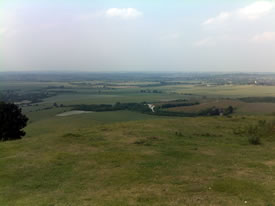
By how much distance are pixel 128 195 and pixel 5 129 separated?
22261 millimetres

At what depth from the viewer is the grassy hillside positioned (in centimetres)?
1001

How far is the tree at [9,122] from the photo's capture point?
27.3 meters

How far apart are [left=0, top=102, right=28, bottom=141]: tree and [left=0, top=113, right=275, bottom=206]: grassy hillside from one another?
26.4ft

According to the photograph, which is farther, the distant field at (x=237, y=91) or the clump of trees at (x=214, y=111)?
the distant field at (x=237, y=91)

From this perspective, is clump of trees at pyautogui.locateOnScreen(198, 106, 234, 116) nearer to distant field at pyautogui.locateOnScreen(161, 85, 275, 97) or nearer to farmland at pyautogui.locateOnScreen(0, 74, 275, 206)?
farmland at pyautogui.locateOnScreen(0, 74, 275, 206)

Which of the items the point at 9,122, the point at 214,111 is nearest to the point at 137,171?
the point at 9,122

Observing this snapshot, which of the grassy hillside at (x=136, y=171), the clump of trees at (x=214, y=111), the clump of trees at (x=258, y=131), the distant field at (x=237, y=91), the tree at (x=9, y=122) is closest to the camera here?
the grassy hillside at (x=136, y=171)

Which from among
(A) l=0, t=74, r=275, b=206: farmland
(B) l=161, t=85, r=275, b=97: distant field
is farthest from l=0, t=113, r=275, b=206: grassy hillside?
(B) l=161, t=85, r=275, b=97: distant field

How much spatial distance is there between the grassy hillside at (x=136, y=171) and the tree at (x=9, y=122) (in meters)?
8.06

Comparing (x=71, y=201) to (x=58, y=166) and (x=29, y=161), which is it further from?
(x=29, y=161)

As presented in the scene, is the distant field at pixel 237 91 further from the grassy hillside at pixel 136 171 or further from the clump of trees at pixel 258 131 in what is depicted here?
the grassy hillside at pixel 136 171

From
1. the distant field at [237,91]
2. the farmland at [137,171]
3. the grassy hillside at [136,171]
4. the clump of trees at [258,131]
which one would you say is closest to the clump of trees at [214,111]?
the clump of trees at [258,131]

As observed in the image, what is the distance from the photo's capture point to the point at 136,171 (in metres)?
13.4

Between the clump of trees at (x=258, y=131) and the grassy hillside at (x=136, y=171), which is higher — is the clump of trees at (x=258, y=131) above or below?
below
